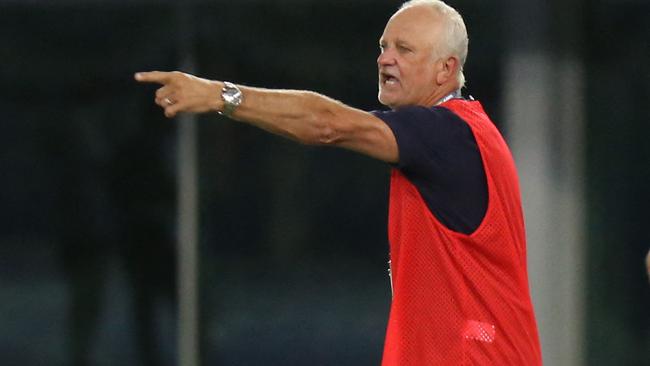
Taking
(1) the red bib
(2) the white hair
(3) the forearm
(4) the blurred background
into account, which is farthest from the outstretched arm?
(4) the blurred background

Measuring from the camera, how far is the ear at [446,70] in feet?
11.1

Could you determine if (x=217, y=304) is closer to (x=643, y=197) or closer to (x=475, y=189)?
(x=643, y=197)

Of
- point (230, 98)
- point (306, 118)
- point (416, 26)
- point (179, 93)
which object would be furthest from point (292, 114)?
point (416, 26)

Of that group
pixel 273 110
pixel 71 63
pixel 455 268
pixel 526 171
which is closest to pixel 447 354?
pixel 455 268

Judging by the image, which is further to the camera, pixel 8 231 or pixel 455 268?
pixel 8 231

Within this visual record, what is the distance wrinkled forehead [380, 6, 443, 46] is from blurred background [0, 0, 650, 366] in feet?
7.91

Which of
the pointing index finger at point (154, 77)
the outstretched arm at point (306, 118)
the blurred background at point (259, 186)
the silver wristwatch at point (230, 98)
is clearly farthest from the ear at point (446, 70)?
the blurred background at point (259, 186)

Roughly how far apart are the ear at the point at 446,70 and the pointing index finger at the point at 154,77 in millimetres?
792

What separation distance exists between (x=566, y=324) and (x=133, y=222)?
1.88 metres

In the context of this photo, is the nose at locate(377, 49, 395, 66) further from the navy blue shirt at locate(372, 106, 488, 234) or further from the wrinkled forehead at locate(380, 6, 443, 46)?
the navy blue shirt at locate(372, 106, 488, 234)

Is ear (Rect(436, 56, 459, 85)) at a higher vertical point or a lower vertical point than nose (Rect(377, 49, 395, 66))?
lower

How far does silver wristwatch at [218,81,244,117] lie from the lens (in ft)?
9.59

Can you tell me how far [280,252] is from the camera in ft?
19.9

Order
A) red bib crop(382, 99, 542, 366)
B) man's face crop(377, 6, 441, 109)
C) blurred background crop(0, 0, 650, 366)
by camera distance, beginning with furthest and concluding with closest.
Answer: blurred background crop(0, 0, 650, 366) < man's face crop(377, 6, 441, 109) < red bib crop(382, 99, 542, 366)
